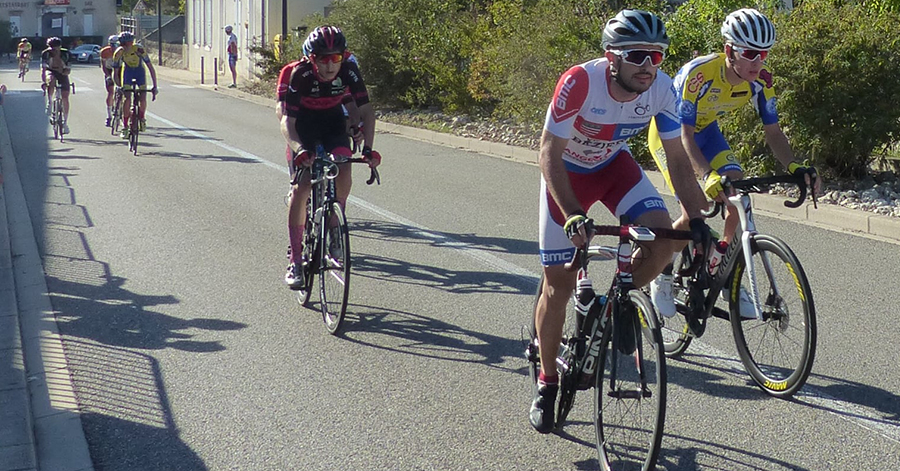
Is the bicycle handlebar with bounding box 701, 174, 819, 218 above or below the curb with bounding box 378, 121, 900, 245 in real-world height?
above

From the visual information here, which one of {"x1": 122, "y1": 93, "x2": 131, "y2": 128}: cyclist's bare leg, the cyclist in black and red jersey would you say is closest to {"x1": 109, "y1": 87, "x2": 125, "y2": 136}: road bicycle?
{"x1": 122, "y1": 93, "x2": 131, "y2": 128}: cyclist's bare leg

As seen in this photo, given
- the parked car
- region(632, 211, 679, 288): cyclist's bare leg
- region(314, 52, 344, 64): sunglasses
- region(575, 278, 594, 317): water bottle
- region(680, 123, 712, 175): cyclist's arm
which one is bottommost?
the parked car

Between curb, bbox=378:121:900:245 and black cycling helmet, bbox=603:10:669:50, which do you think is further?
curb, bbox=378:121:900:245

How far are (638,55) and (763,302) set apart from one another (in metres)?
1.71

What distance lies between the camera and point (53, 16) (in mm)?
92750

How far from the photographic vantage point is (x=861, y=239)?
9547 mm

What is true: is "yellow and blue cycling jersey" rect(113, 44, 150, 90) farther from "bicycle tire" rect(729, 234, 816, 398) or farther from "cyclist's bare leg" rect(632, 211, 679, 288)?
"cyclist's bare leg" rect(632, 211, 679, 288)

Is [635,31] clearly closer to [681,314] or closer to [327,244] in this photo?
[681,314]

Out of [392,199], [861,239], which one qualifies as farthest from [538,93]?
[861,239]

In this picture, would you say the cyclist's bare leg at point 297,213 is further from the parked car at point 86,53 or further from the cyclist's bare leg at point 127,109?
the parked car at point 86,53

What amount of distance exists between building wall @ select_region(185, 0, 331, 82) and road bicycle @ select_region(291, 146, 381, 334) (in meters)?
33.6

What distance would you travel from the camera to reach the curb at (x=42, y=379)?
15.6 feet

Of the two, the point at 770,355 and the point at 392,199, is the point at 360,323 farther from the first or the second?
the point at 392,199

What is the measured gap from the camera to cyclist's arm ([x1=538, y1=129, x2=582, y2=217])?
13.7 feet
